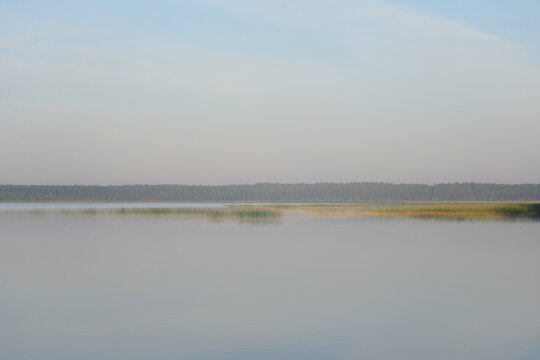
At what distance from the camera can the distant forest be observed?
108688 mm

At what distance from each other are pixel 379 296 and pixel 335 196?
10544 cm

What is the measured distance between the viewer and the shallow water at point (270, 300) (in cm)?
817

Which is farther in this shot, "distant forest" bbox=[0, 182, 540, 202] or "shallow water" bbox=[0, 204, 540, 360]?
"distant forest" bbox=[0, 182, 540, 202]

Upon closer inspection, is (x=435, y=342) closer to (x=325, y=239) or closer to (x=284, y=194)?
(x=325, y=239)

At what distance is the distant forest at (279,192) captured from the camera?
357 feet

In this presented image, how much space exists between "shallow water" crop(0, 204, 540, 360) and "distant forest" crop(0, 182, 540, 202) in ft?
300

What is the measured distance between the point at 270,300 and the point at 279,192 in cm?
10710

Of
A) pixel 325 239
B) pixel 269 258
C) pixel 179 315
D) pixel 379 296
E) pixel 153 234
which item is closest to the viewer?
pixel 179 315

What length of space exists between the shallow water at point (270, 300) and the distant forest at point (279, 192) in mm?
91463

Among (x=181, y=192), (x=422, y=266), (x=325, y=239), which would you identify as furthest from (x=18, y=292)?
(x=181, y=192)

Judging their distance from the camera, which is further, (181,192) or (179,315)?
(181,192)

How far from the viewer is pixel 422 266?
15.9 meters

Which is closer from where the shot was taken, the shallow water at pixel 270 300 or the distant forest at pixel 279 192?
the shallow water at pixel 270 300

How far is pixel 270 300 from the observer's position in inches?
445
